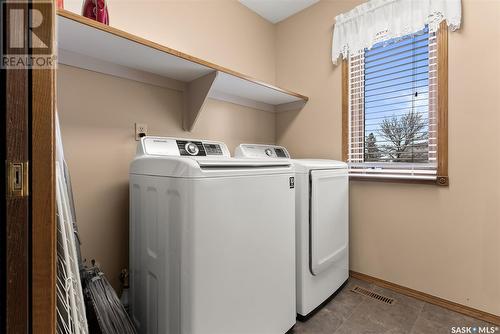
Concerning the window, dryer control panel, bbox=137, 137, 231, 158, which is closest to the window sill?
the window

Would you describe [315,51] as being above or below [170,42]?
above

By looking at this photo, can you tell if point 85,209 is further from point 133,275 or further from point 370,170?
point 370,170

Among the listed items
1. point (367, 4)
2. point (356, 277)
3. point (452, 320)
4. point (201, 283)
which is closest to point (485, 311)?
point (452, 320)

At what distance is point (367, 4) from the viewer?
6.32 ft

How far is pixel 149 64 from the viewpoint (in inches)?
59.4

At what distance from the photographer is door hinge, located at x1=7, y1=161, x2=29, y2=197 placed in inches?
19.9

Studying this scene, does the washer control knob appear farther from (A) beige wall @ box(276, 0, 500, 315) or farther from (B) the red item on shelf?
(A) beige wall @ box(276, 0, 500, 315)

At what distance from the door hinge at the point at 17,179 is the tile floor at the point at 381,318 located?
1.53 m

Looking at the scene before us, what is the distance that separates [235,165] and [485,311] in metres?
1.83

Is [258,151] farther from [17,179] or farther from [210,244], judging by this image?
[17,179]

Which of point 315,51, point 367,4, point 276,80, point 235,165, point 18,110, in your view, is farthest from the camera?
point 276,80

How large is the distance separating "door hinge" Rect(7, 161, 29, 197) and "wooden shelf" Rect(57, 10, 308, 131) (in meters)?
0.79

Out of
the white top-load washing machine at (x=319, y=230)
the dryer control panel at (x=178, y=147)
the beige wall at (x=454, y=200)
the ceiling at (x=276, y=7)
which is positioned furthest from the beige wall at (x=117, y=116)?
the beige wall at (x=454, y=200)

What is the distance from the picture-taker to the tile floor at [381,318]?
1.47 meters
